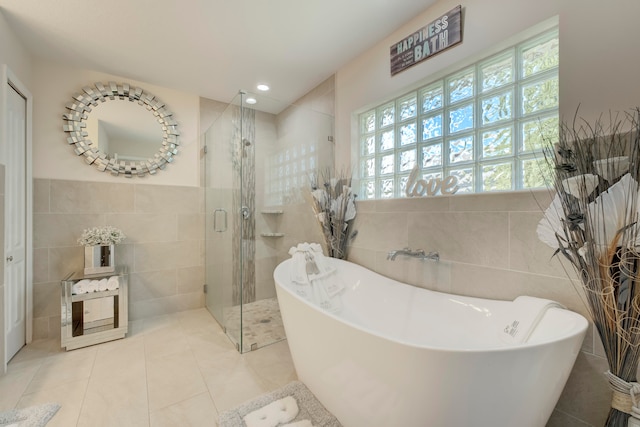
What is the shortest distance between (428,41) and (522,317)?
69.3 inches

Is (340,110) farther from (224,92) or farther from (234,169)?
(224,92)

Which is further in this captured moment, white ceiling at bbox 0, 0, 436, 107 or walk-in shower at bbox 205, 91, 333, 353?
walk-in shower at bbox 205, 91, 333, 353

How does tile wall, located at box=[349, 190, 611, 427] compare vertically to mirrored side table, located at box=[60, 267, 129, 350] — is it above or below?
above

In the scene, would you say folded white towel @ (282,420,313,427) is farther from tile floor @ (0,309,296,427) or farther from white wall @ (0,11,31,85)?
white wall @ (0,11,31,85)

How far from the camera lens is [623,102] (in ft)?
3.43

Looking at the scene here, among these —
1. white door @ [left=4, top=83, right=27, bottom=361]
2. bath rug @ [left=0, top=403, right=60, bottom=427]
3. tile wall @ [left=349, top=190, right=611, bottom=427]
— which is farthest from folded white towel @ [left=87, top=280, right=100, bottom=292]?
tile wall @ [left=349, top=190, right=611, bottom=427]

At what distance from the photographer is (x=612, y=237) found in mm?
909

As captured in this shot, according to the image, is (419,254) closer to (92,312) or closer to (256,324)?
(256,324)

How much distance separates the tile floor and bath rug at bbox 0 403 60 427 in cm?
4

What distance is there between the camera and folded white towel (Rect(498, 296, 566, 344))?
1147 millimetres

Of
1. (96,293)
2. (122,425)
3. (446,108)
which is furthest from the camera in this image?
(96,293)

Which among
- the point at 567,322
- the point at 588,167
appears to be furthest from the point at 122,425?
the point at 588,167

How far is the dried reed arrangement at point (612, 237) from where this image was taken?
87 cm

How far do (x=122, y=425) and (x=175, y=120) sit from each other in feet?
8.81
